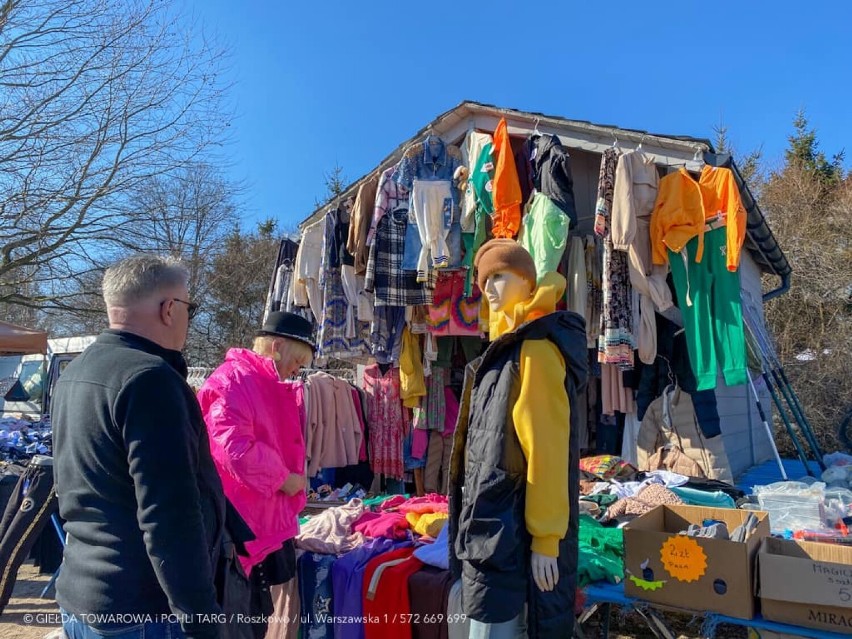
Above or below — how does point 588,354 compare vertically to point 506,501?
above

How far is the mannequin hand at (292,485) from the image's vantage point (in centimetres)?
258

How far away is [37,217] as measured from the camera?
7742mm

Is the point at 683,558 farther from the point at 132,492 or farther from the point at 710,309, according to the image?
the point at 710,309

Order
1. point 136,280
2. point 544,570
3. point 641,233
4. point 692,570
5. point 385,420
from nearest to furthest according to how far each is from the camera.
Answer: point 136,280
point 544,570
point 692,570
point 641,233
point 385,420

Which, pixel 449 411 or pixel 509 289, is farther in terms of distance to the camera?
pixel 449 411

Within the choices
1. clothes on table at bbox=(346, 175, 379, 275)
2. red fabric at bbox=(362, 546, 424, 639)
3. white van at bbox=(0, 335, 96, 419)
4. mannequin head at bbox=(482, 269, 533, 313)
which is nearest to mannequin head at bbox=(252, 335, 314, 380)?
mannequin head at bbox=(482, 269, 533, 313)

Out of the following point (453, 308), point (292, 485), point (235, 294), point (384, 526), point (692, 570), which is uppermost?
point (235, 294)

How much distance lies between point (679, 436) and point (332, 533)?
115 inches

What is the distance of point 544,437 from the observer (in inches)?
73.5

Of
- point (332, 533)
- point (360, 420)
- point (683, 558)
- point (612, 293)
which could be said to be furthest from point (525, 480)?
point (360, 420)

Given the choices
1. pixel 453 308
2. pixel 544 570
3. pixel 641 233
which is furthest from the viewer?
pixel 453 308

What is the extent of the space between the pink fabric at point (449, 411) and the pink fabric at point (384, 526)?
2157 mm

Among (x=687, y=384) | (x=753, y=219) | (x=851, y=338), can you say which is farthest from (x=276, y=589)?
(x=851, y=338)

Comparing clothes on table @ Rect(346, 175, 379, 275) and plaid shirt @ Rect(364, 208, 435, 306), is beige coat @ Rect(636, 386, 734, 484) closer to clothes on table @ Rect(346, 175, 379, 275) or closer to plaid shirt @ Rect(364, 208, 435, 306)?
plaid shirt @ Rect(364, 208, 435, 306)
